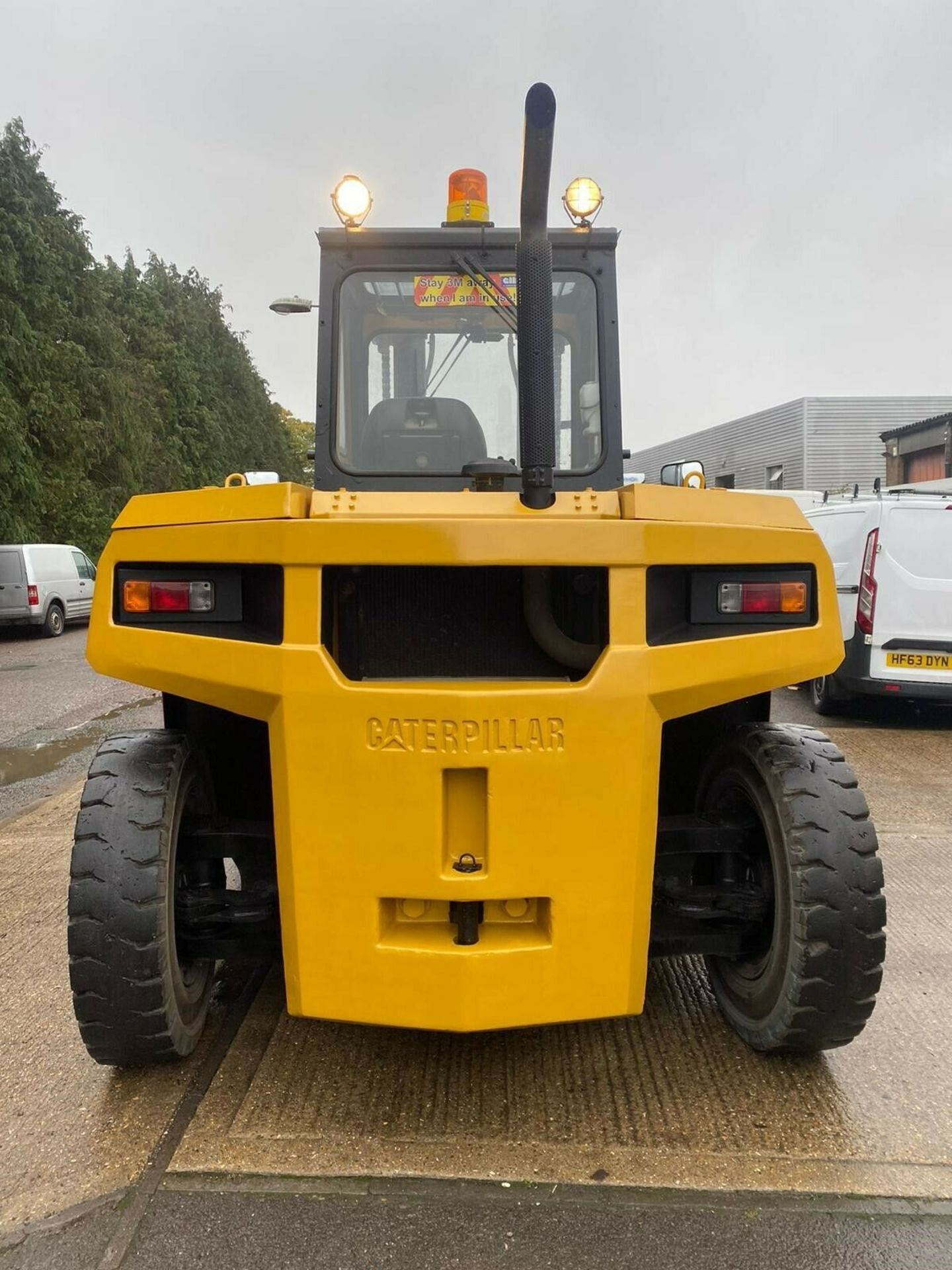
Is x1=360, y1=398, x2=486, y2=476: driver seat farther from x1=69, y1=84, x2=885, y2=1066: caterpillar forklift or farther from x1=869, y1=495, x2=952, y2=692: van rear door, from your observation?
x1=869, y1=495, x2=952, y2=692: van rear door

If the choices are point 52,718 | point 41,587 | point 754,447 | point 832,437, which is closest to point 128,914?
point 52,718

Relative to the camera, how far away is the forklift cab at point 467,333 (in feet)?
11.0

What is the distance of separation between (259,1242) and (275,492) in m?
1.74

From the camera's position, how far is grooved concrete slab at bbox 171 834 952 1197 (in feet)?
7.58

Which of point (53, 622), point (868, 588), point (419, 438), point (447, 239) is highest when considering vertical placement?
point (447, 239)

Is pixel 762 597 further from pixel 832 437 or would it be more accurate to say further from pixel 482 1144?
pixel 832 437

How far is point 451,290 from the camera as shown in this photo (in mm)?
3412

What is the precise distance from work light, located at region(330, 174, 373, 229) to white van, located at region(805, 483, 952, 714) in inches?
Result: 218

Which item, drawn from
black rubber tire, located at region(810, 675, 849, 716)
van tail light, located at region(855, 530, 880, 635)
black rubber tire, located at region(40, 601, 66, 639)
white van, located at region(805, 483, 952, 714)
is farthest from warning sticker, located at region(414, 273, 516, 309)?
black rubber tire, located at region(40, 601, 66, 639)

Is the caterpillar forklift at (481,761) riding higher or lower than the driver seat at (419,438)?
lower

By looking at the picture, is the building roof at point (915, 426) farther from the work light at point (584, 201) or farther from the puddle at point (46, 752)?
the work light at point (584, 201)

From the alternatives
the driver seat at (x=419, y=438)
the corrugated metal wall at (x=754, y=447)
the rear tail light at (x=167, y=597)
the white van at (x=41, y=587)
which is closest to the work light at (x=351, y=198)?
the driver seat at (x=419, y=438)

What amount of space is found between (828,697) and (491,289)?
645 centimetres

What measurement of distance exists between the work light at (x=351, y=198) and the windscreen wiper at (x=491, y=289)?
37 centimetres
